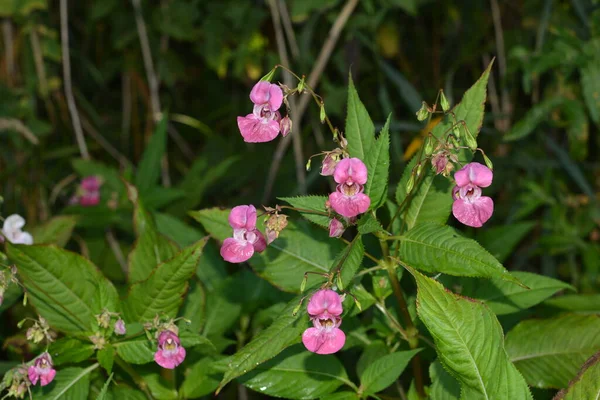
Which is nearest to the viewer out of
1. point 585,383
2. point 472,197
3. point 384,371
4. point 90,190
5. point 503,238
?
point 585,383

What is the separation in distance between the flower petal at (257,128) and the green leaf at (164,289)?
29 centimetres

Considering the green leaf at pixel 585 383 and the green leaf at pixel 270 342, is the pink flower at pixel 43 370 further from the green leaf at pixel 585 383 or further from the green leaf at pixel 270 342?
the green leaf at pixel 585 383

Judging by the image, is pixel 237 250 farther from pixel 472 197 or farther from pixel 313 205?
pixel 472 197

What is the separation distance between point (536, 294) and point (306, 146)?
6.61 ft

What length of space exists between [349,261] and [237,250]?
0.25m

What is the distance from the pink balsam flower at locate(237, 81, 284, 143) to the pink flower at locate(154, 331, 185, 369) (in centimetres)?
46

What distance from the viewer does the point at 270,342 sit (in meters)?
1.39

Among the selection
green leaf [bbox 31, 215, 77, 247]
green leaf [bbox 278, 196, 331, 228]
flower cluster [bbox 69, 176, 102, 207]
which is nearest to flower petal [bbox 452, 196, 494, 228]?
green leaf [bbox 278, 196, 331, 228]

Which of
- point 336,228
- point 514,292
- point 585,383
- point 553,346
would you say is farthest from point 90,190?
point 585,383

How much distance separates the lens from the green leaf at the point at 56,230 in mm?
2328

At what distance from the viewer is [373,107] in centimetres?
361

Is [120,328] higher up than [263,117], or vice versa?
[263,117]

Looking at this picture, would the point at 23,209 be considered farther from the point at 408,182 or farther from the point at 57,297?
the point at 408,182

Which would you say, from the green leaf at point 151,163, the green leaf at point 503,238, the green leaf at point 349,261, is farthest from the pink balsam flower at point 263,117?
the green leaf at point 151,163
